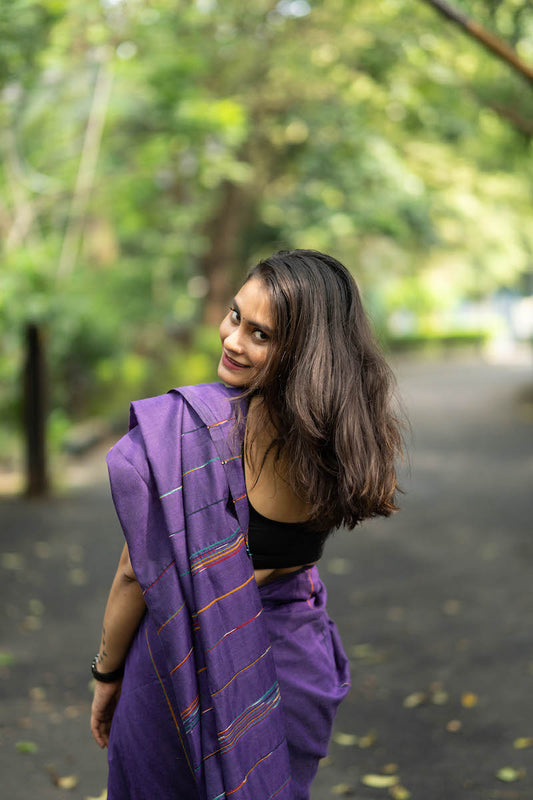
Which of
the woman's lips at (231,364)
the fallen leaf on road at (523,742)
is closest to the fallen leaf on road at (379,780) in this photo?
the fallen leaf on road at (523,742)

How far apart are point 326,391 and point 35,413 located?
8.02 metres

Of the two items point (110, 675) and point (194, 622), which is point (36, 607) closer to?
point (110, 675)

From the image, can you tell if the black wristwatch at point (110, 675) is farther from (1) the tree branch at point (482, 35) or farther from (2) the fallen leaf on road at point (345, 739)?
(1) the tree branch at point (482, 35)

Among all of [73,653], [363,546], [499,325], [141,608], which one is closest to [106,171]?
[363,546]

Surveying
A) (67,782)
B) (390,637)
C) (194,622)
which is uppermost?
(194,622)

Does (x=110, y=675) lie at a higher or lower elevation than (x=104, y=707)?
higher

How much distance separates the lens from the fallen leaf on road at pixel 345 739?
13.9 ft

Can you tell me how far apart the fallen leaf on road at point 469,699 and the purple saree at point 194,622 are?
9.12 ft

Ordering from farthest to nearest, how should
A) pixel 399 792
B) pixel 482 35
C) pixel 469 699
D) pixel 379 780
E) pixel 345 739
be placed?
pixel 482 35
pixel 469 699
pixel 345 739
pixel 379 780
pixel 399 792

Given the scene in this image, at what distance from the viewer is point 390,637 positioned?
563 cm

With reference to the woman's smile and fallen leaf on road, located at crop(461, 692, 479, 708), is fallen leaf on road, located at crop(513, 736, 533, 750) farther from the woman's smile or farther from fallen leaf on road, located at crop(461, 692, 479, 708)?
the woman's smile

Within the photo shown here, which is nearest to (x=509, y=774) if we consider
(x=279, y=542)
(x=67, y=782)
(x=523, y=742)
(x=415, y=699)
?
(x=523, y=742)

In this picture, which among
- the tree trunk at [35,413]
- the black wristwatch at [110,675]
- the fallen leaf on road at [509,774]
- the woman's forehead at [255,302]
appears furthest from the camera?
the tree trunk at [35,413]

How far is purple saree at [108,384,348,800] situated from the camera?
184 centimetres
